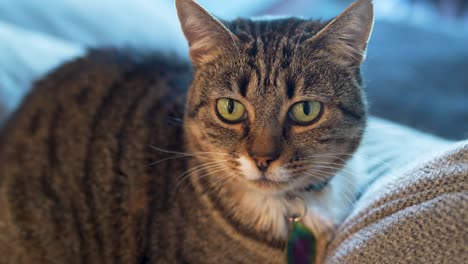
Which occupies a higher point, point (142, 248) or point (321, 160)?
point (321, 160)

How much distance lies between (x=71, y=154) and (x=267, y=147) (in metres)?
0.69

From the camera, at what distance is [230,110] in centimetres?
119

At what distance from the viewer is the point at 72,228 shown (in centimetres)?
141

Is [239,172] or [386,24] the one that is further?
[386,24]

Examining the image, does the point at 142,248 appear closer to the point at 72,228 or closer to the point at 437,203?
the point at 72,228

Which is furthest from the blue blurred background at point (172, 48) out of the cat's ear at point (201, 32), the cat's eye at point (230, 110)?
the cat's eye at point (230, 110)

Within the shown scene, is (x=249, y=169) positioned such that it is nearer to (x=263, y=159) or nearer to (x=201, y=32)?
(x=263, y=159)

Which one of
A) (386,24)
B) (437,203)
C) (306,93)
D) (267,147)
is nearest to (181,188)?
(267,147)

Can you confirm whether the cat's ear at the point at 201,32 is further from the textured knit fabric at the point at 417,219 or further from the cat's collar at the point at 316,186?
the textured knit fabric at the point at 417,219

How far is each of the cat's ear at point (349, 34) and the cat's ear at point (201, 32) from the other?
9.3 inches

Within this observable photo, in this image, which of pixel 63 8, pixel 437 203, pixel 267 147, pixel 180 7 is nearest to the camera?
pixel 437 203

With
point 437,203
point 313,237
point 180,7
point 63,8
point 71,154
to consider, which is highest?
point 63,8

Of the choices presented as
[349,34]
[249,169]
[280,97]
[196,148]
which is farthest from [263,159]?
[349,34]

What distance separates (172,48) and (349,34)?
0.87 meters
